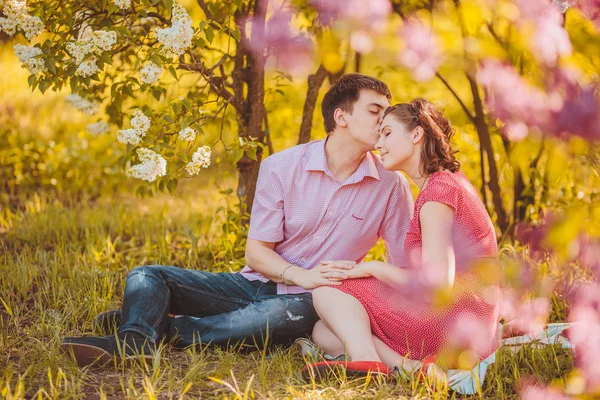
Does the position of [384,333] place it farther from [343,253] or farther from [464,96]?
[464,96]

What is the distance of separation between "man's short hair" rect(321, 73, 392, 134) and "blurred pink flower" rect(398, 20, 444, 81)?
1568mm

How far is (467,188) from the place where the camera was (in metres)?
2.53

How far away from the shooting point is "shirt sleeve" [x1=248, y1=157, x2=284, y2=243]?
9.69 feet

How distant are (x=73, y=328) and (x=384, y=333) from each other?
4.37 feet

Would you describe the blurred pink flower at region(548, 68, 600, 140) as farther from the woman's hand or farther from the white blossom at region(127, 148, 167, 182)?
the white blossom at region(127, 148, 167, 182)

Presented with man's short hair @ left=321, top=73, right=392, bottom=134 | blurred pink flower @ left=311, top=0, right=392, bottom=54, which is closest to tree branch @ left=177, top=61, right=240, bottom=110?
man's short hair @ left=321, top=73, right=392, bottom=134

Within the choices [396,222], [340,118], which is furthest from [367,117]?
[396,222]

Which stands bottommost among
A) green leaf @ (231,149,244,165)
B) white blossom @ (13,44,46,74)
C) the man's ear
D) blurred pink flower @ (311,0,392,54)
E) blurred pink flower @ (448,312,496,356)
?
blurred pink flower @ (448,312,496,356)

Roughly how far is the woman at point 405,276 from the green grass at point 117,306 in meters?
0.17

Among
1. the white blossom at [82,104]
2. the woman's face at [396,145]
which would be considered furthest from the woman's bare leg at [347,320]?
the white blossom at [82,104]

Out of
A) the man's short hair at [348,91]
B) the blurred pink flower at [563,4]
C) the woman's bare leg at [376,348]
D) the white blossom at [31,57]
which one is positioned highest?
the blurred pink flower at [563,4]

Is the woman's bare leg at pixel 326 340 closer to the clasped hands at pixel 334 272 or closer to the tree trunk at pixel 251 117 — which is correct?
the clasped hands at pixel 334 272

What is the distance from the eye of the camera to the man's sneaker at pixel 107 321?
9.27 feet

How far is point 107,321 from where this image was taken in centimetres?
284
